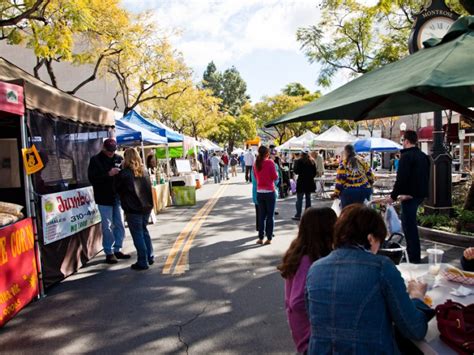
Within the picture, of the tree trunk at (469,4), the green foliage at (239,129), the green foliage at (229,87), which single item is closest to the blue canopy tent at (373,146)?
the tree trunk at (469,4)

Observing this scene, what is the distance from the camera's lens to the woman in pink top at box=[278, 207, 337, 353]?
8.54ft

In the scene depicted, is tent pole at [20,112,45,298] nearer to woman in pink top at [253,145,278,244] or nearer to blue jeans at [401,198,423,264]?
woman in pink top at [253,145,278,244]

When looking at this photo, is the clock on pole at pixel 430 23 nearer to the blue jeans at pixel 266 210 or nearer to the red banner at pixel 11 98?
the blue jeans at pixel 266 210

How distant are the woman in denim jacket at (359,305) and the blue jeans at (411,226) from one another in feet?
13.4

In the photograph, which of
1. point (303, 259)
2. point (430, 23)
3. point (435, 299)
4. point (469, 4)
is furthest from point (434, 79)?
point (430, 23)

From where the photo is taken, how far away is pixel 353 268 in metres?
2.09

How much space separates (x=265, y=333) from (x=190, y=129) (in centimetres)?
4261

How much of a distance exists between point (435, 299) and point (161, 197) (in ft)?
38.1

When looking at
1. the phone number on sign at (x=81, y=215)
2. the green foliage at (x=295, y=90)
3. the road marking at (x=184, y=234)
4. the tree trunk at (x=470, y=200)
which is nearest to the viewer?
the phone number on sign at (x=81, y=215)

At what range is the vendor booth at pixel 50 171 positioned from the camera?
5.06 meters

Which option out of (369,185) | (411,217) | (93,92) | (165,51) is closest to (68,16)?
(369,185)

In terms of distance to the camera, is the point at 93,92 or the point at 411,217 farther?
the point at 93,92

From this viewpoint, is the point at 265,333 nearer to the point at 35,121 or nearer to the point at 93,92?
the point at 35,121

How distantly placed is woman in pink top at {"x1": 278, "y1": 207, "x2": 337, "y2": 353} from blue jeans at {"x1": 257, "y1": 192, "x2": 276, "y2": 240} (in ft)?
16.1
